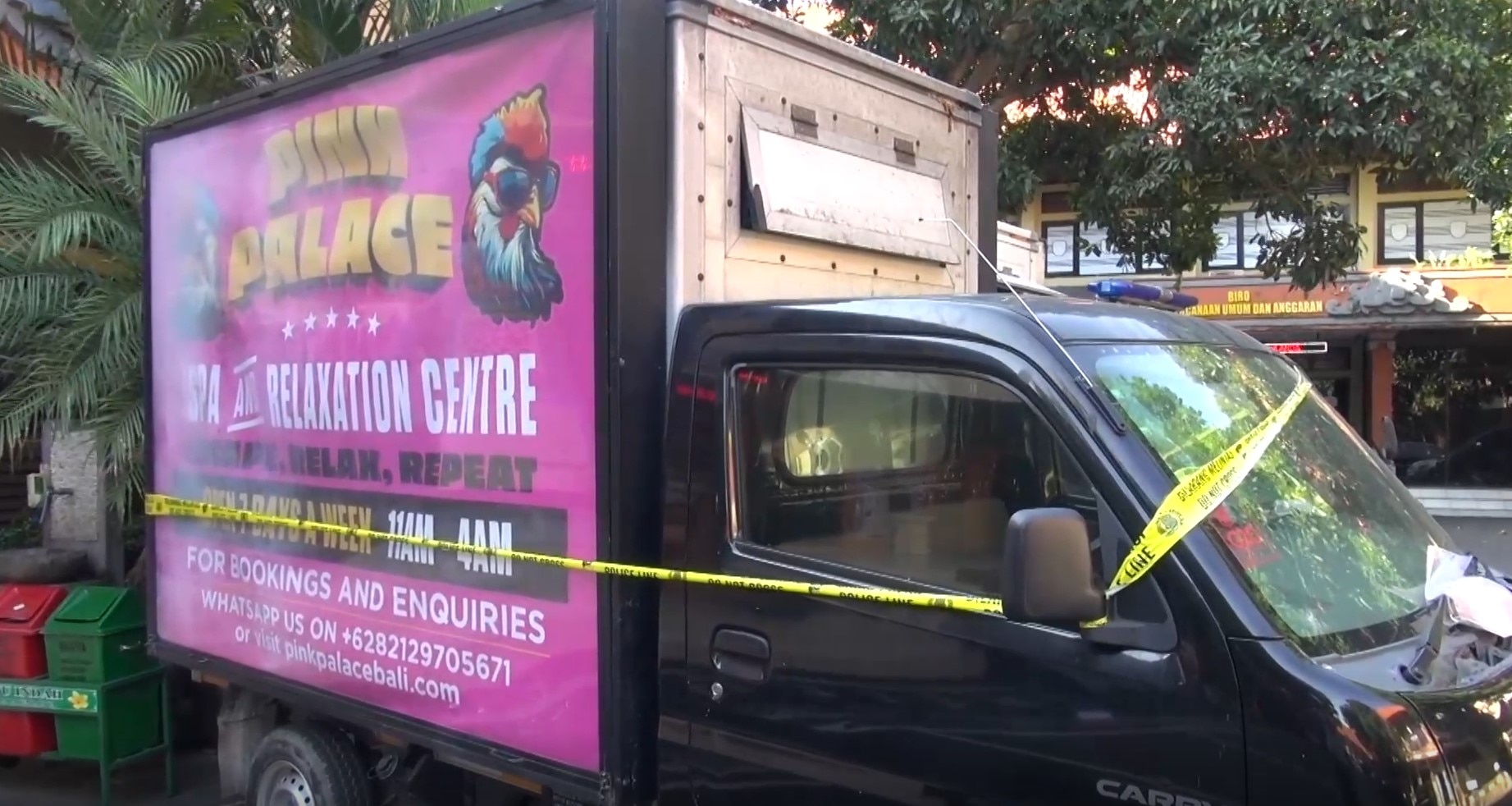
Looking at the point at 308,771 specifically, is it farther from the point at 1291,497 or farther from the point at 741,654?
the point at 1291,497

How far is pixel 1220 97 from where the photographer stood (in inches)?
345

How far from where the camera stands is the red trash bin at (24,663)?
5.91 m

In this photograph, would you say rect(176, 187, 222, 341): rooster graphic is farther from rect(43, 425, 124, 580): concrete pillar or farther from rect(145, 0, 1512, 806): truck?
rect(43, 425, 124, 580): concrete pillar

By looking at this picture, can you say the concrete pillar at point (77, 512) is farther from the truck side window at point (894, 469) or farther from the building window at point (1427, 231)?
the building window at point (1427, 231)

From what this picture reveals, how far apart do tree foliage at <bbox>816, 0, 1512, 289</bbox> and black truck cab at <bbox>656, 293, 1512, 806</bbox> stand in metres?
6.16

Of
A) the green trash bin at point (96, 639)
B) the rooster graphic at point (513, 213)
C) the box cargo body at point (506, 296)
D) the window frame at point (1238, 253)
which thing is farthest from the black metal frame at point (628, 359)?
the window frame at point (1238, 253)

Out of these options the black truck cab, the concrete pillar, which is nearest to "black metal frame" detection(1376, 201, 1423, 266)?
the black truck cab

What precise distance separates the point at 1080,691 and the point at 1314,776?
47 cm

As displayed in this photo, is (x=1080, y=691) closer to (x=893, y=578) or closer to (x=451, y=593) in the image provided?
(x=893, y=578)

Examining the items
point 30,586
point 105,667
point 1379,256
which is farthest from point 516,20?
point 1379,256

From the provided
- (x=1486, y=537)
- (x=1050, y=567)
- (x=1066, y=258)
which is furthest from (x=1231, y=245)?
(x=1050, y=567)

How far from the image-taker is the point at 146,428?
17.9ft

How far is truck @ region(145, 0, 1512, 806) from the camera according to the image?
249 cm

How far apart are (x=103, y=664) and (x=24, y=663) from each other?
0.47 metres
